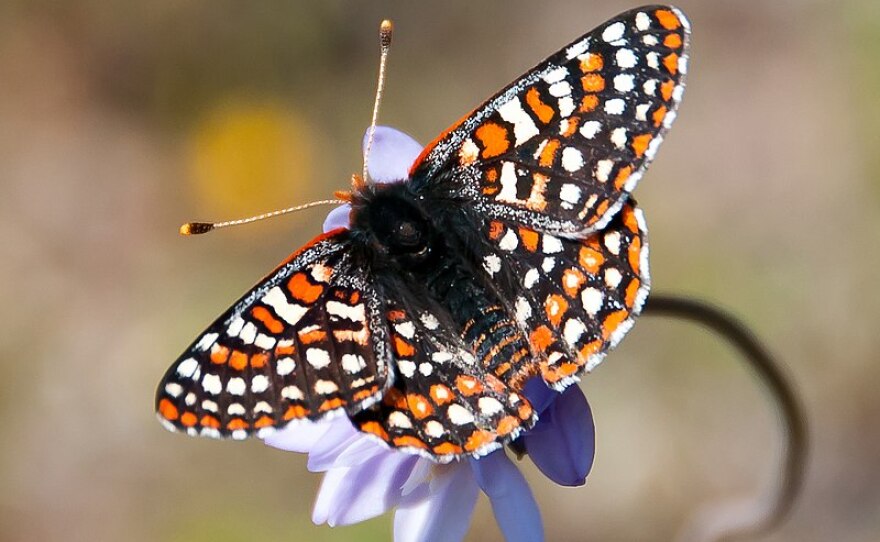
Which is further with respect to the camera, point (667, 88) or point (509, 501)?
point (509, 501)

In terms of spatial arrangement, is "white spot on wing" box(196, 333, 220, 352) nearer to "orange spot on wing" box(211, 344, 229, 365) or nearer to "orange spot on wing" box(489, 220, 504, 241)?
"orange spot on wing" box(211, 344, 229, 365)

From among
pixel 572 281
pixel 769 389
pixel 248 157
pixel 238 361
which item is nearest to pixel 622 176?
pixel 572 281

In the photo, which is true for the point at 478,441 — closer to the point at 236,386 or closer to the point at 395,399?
the point at 395,399

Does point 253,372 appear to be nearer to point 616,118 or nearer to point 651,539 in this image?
point 616,118

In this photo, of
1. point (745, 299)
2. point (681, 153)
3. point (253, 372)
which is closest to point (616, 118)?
point (253, 372)

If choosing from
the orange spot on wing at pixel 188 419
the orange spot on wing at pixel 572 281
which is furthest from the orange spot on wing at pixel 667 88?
the orange spot on wing at pixel 188 419

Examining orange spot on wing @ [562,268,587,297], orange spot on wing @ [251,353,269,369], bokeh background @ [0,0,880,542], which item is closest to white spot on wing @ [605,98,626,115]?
orange spot on wing @ [562,268,587,297]

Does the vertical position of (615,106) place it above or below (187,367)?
above
